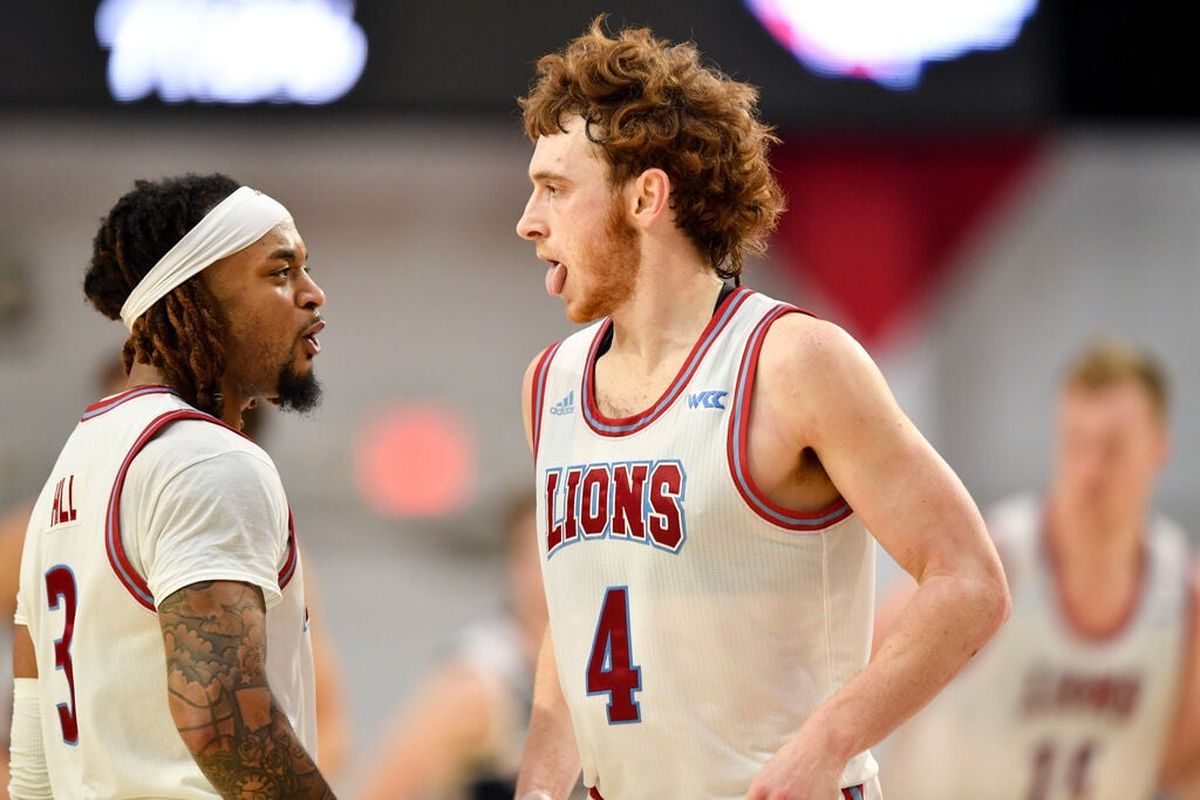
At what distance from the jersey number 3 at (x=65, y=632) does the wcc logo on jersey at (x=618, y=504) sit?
900 mm

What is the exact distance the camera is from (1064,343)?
7.60m

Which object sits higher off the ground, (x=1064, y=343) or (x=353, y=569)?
(x=1064, y=343)

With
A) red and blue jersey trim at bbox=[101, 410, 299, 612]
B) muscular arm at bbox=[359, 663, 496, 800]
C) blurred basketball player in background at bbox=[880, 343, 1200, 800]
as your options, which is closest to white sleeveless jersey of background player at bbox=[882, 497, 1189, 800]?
blurred basketball player in background at bbox=[880, 343, 1200, 800]

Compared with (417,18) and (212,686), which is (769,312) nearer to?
(212,686)

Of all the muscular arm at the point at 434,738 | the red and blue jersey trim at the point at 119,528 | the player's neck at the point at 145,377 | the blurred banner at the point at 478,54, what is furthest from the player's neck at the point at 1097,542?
the red and blue jersey trim at the point at 119,528

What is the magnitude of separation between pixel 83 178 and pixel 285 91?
0.94 m

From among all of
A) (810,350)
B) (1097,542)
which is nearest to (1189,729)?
(1097,542)

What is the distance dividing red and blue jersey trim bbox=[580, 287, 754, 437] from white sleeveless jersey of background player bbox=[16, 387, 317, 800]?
638mm

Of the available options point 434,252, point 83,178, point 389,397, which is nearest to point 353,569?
point 389,397

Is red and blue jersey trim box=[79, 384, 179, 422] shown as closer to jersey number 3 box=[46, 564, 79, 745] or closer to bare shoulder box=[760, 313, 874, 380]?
jersey number 3 box=[46, 564, 79, 745]

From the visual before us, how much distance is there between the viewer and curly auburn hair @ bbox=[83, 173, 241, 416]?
3.18 meters

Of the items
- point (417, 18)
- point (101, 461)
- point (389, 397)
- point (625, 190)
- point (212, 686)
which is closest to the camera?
point (212, 686)

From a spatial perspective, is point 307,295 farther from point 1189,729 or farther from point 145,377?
point 1189,729

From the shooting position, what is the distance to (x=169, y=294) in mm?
3180
